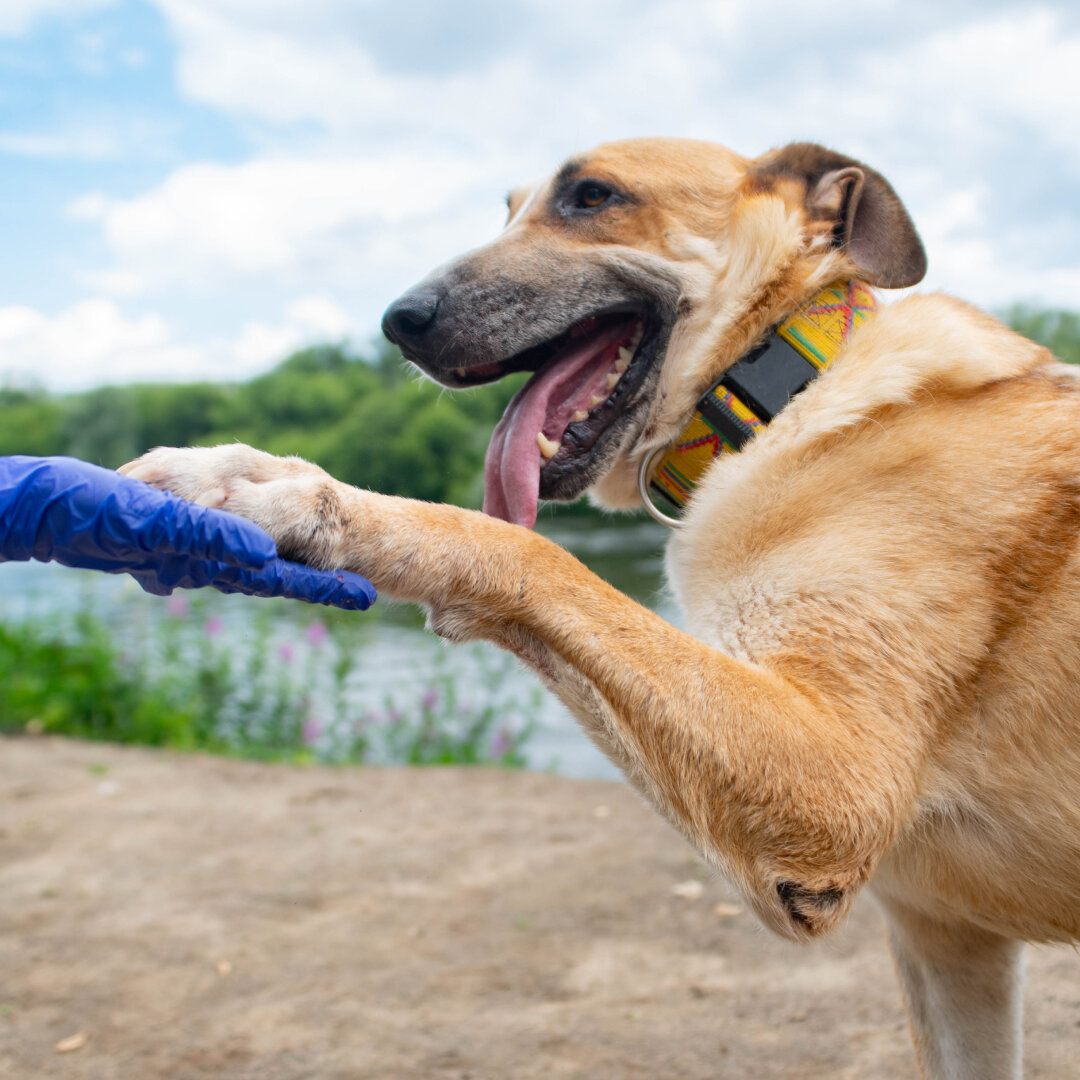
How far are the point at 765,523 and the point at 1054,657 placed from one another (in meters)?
0.61

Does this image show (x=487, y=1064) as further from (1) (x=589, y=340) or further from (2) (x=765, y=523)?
(1) (x=589, y=340)

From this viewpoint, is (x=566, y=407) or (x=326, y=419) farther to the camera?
(x=326, y=419)

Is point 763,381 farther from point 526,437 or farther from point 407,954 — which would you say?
point 407,954

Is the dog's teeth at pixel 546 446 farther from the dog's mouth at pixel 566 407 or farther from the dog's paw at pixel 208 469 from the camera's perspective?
the dog's paw at pixel 208 469

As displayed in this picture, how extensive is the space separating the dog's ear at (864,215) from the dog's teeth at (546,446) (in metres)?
0.89

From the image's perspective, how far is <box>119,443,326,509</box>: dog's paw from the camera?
68.4 inches

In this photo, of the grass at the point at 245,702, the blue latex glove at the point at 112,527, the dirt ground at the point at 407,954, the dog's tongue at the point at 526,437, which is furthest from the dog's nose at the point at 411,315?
the grass at the point at 245,702

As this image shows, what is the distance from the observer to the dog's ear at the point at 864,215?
2.47m

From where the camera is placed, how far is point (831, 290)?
7.94 feet

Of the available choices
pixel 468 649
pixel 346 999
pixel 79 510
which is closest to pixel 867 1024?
pixel 346 999

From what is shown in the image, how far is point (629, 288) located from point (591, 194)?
0.32 metres

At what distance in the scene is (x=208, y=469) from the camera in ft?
5.81

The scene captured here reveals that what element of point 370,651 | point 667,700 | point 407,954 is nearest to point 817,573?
point 667,700

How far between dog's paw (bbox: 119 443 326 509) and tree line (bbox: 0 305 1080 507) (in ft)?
17.7
